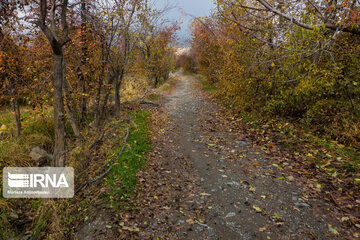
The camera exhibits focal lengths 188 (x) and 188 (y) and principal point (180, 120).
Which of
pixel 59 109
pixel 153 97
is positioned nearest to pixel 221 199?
pixel 59 109

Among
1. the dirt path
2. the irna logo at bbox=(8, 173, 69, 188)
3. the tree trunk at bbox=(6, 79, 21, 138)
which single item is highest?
the tree trunk at bbox=(6, 79, 21, 138)

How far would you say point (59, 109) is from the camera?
4.10 m

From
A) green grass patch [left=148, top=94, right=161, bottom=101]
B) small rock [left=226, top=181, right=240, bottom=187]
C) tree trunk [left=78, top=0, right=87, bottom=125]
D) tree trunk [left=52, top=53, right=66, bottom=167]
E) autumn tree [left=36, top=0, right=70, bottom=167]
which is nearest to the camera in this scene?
autumn tree [left=36, top=0, right=70, bottom=167]

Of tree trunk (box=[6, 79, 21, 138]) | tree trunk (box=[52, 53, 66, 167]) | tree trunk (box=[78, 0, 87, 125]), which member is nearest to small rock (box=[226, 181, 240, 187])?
tree trunk (box=[52, 53, 66, 167])

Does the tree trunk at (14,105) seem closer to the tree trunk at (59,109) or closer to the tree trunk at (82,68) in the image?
the tree trunk at (82,68)

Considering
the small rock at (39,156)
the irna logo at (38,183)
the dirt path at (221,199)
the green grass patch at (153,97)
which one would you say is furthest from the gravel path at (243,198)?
the green grass patch at (153,97)

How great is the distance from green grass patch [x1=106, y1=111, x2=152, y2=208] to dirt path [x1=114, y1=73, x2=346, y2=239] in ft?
0.96

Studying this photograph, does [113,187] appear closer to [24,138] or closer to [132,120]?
[132,120]

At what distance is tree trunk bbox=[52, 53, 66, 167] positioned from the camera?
155 inches

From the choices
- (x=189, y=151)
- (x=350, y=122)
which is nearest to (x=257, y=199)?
(x=189, y=151)

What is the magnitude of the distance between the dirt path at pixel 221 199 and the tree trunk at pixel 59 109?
2031mm

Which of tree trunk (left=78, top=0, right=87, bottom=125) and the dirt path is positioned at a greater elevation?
tree trunk (left=78, top=0, right=87, bottom=125)

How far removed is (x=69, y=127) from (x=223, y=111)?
744 centimetres

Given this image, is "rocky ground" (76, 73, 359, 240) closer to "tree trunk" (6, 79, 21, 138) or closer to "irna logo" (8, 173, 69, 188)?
"irna logo" (8, 173, 69, 188)
